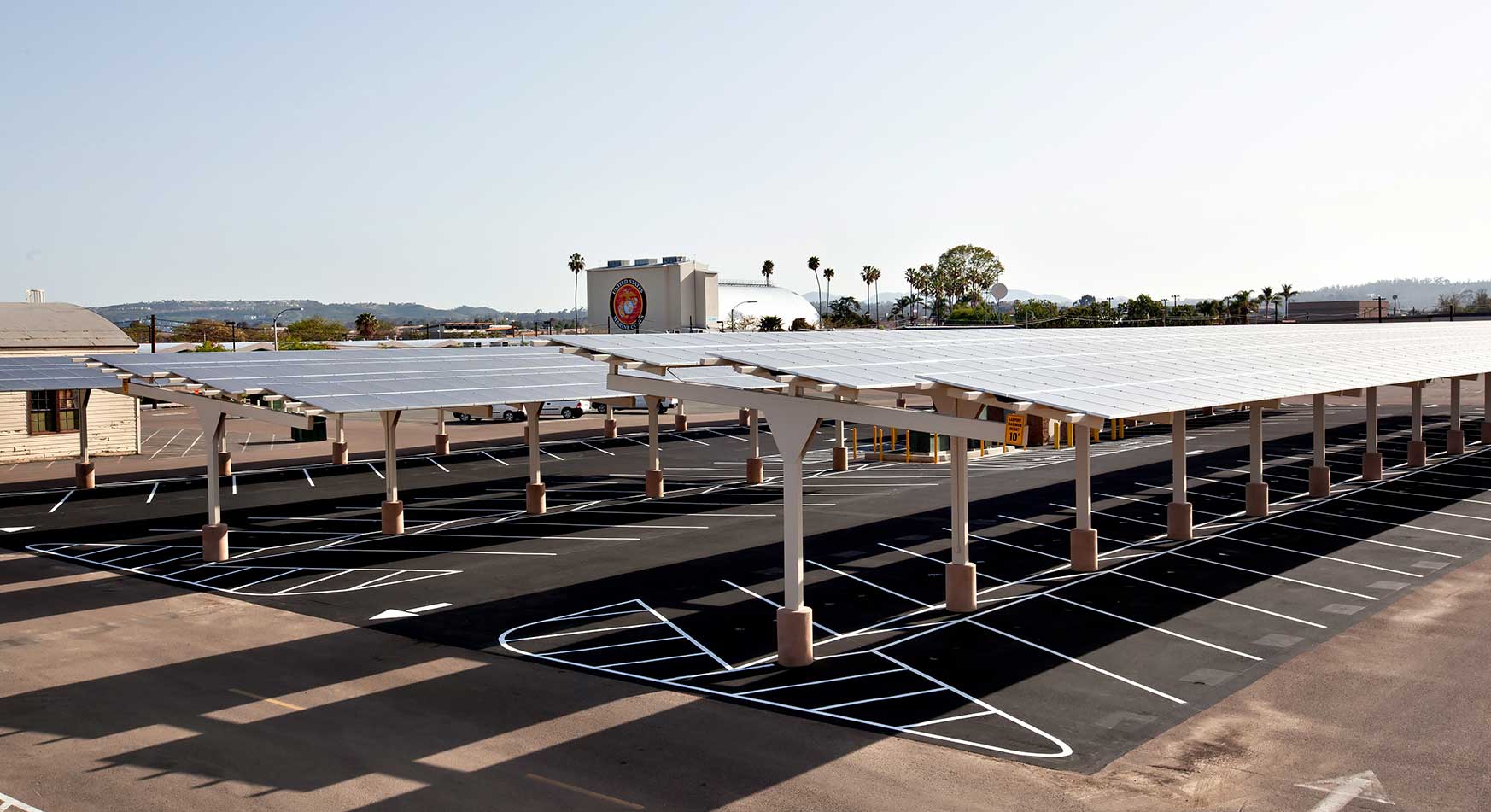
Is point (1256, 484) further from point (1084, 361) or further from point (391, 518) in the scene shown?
point (391, 518)

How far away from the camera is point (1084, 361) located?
21.1m

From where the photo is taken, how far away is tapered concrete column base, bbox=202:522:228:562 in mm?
23594

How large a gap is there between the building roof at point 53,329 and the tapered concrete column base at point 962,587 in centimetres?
4033

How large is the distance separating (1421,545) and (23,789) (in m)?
23.9

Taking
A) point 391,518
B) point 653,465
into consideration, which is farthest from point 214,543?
point 653,465

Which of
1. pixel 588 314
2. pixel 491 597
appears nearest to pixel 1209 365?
pixel 491 597

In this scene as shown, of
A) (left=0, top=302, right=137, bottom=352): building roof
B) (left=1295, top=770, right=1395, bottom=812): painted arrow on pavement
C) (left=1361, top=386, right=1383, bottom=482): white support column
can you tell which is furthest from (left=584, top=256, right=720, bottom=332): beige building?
(left=1295, top=770, right=1395, bottom=812): painted arrow on pavement

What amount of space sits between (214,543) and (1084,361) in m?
17.8

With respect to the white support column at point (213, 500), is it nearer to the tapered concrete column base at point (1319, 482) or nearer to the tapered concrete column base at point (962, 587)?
the tapered concrete column base at point (962, 587)

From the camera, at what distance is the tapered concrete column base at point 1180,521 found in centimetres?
2362

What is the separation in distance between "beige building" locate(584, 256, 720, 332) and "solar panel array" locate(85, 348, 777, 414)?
6784cm

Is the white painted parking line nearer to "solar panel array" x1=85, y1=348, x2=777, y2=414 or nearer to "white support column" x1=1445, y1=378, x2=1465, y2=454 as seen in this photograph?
"solar panel array" x1=85, y1=348, x2=777, y2=414

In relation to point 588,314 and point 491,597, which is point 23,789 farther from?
point 588,314

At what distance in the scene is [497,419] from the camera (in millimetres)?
58594
